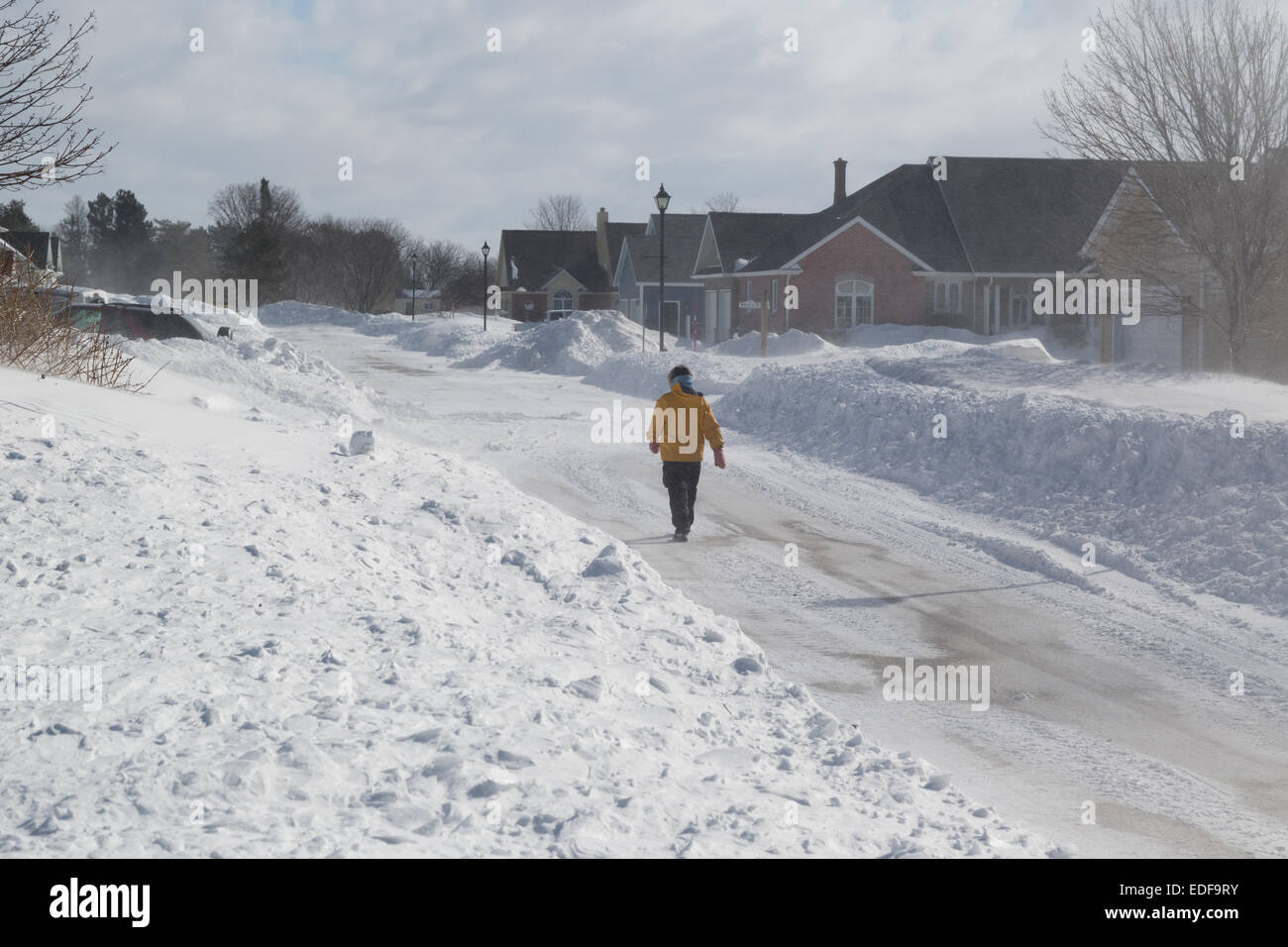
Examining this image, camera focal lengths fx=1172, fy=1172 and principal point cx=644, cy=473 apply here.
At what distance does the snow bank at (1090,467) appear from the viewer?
9820 millimetres

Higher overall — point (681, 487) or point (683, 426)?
point (683, 426)

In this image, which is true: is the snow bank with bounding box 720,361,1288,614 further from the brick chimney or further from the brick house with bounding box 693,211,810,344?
the brick chimney

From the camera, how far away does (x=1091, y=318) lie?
36.2 meters

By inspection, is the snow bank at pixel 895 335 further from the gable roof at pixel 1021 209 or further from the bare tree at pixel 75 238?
the bare tree at pixel 75 238

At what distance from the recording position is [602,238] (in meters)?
78.9

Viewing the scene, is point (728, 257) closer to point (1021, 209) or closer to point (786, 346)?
point (1021, 209)

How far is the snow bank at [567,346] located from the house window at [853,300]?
8057 mm

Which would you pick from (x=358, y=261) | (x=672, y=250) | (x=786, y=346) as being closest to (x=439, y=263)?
(x=358, y=261)

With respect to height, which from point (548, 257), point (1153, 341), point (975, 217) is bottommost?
point (1153, 341)

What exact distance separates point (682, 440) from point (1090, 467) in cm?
469

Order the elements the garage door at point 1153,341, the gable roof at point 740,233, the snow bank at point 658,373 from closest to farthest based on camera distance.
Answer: the snow bank at point 658,373
the garage door at point 1153,341
the gable roof at point 740,233

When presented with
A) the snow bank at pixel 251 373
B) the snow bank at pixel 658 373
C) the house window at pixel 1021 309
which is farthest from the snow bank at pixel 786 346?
the snow bank at pixel 251 373
